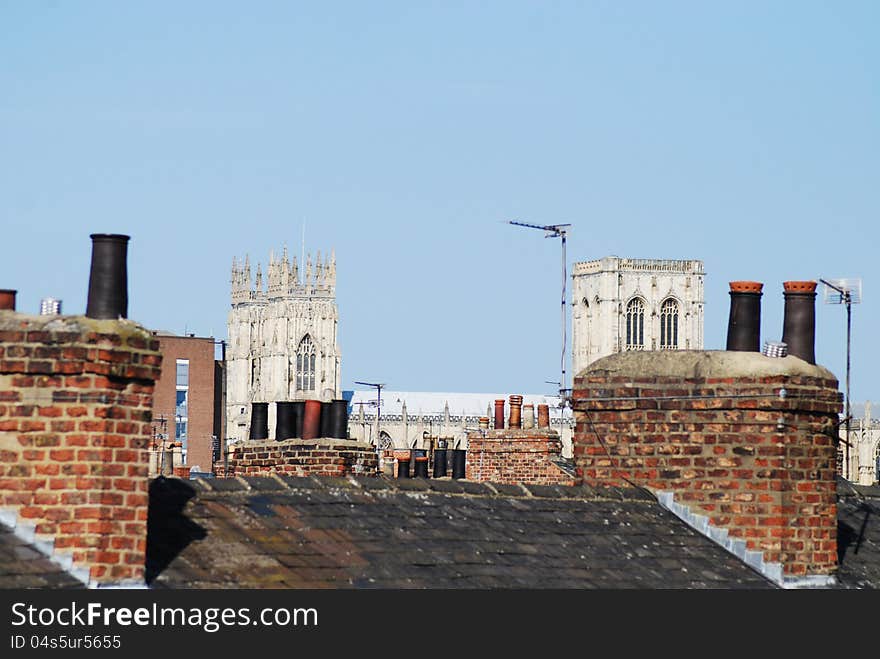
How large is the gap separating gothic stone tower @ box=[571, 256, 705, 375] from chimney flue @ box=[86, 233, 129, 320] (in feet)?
579

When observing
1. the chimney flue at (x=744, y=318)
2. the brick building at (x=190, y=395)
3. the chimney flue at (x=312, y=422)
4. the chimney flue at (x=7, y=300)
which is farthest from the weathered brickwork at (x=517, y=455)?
the brick building at (x=190, y=395)

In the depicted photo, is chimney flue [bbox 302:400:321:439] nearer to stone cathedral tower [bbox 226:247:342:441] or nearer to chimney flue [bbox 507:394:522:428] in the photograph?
chimney flue [bbox 507:394:522:428]

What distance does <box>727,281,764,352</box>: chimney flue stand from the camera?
18250 millimetres

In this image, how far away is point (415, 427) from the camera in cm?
17212

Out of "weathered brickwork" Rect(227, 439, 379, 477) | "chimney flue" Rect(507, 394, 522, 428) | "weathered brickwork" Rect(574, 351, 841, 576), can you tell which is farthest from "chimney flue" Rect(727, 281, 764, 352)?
"chimney flue" Rect(507, 394, 522, 428)

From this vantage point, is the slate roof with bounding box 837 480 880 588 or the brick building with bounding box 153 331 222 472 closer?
the slate roof with bounding box 837 480 880 588

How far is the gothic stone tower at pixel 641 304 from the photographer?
189 m

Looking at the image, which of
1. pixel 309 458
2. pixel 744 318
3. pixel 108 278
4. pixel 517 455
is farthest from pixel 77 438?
pixel 517 455

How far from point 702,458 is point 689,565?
1.64 metres

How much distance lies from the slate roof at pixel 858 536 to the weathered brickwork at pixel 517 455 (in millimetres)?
10447

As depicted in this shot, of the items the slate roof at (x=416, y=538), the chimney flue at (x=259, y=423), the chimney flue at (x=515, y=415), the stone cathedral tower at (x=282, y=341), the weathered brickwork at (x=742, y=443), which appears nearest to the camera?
the slate roof at (x=416, y=538)

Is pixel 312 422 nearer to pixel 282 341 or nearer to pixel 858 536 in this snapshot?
pixel 858 536

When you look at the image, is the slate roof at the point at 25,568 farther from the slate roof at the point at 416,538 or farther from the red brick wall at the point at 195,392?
the red brick wall at the point at 195,392

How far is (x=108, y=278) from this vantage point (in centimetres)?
1279
